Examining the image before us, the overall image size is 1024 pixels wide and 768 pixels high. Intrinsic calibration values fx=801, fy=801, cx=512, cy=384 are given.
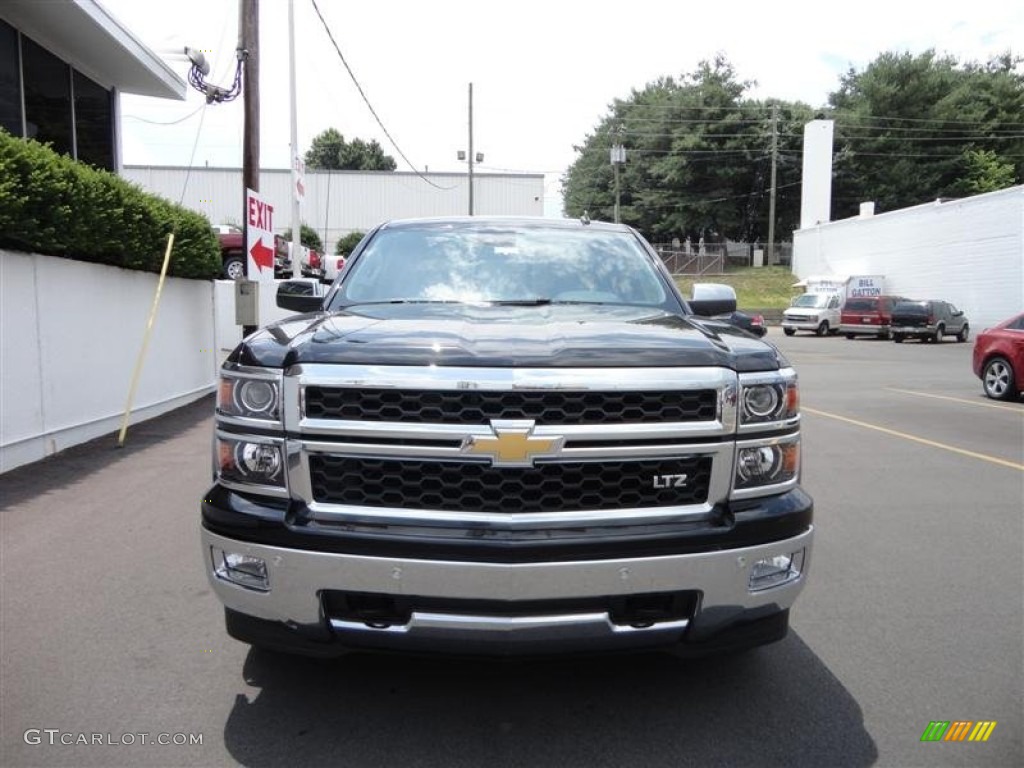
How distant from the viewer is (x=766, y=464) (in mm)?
2850

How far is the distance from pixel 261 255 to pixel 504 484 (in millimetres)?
10034

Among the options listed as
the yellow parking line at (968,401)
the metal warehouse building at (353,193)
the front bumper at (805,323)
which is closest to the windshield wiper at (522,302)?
the yellow parking line at (968,401)

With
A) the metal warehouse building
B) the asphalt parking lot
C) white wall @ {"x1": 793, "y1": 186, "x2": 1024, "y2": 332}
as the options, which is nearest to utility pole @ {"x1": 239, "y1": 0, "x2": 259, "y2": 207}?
the asphalt parking lot

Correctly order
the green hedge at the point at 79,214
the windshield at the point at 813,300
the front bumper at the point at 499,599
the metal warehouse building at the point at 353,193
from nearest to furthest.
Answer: the front bumper at the point at 499,599, the green hedge at the point at 79,214, the windshield at the point at 813,300, the metal warehouse building at the point at 353,193

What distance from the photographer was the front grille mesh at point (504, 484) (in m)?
2.66

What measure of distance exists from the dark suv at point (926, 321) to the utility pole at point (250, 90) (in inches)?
1000

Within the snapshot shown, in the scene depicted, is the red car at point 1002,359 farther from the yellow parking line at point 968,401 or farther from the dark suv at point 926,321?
the dark suv at point 926,321

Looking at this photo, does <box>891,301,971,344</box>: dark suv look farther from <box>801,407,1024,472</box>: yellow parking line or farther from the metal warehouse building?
the metal warehouse building

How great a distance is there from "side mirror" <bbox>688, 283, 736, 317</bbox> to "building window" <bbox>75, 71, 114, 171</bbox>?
498 inches

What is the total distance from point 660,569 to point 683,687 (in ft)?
3.12

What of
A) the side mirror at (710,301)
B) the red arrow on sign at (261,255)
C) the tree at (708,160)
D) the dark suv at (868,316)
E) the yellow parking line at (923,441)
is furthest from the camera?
the tree at (708,160)

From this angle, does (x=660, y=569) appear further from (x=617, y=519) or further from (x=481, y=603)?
(x=481, y=603)

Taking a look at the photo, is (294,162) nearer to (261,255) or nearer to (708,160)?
(261,255)

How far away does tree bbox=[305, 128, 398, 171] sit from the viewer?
78.8 metres
